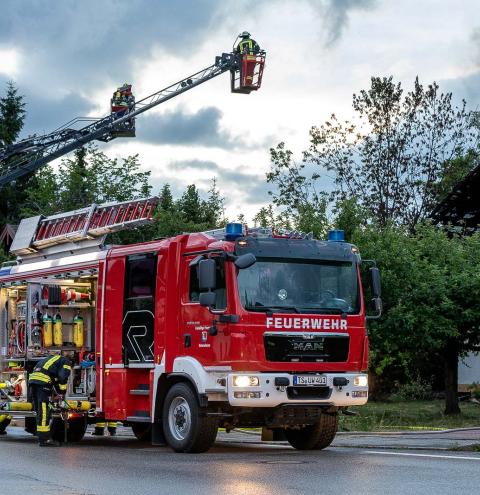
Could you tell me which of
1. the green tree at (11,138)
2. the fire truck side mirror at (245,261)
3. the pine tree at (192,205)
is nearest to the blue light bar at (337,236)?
the fire truck side mirror at (245,261)

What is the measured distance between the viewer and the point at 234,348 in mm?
15086

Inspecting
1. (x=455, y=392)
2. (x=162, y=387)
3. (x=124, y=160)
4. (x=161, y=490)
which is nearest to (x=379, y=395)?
(x=455, y=392)

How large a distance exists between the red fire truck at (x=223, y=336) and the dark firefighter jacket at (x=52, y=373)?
45 centimetres

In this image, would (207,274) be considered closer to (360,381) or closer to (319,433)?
(360,381)

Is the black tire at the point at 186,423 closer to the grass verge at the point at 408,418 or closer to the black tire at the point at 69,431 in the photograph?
the black tire at the point at 69,431

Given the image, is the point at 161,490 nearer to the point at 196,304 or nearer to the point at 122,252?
the point at 196,304

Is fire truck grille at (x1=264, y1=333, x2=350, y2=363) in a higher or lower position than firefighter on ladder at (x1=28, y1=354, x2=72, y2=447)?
higher

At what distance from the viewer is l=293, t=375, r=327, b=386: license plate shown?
1534cm

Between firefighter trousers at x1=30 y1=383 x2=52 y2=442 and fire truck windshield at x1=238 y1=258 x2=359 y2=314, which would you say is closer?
fire truck windshield at x1=238 y1=258 x2=359 y2=314

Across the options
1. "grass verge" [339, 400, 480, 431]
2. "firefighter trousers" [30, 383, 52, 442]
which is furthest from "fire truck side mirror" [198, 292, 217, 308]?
"grass verge" [339, 400, 480, 431]

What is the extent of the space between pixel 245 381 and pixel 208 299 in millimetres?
1173

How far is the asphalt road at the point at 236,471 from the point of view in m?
10.9

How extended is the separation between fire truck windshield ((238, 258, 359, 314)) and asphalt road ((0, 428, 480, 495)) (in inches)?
77.5

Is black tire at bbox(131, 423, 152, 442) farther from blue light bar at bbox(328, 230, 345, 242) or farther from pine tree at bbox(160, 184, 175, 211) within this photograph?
pine tree at bbox(160, 184, 175, 211)
